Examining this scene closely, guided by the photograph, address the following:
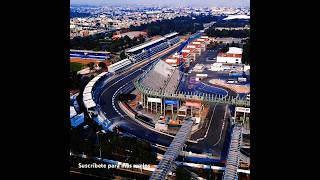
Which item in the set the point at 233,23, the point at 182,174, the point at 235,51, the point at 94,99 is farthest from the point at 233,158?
the point at 233,23

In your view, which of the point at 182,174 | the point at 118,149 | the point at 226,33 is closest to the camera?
the point at 182,174

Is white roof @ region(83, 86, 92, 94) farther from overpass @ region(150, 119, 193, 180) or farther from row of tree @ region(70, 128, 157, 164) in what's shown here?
overpass @ region(150, 119, 193, 180)

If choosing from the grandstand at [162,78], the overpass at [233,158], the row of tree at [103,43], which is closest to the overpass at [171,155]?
the overpass at [233,158]

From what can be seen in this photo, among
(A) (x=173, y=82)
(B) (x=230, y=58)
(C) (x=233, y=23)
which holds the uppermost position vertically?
(C) (x=233, y=23)

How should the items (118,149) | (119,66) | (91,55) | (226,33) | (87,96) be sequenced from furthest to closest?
(226,33) → (91,55) → (119,66) → (87,96) → (118,149)

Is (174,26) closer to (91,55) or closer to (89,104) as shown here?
(91,55)

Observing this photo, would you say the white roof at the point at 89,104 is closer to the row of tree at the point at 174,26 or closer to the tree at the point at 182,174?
the tree at the point at 182,174
